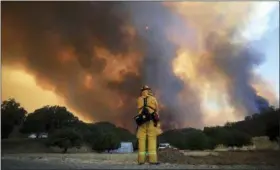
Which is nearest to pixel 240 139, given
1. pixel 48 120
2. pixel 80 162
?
pixel 80 162

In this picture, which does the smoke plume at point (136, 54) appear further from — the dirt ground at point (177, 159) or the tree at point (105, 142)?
the dirt ground at point (177, 159)

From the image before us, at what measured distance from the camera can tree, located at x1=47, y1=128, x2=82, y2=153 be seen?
16.7 ft

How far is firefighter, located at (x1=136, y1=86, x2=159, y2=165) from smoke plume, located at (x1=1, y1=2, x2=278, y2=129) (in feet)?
0.35

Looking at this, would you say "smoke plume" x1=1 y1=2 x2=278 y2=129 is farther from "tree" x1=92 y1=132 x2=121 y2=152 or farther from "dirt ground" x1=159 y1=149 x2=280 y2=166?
"dirt ground" x1=159 y1=149 x2=280 y2=166

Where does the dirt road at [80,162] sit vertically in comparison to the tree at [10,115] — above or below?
below

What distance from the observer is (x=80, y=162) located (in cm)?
504

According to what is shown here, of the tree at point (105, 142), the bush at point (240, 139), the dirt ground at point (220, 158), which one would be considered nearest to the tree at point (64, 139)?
the tree at point (105, 142)

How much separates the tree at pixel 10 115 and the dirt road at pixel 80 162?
260 mm

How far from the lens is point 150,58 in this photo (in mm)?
5211

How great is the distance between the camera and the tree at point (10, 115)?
5.03 m

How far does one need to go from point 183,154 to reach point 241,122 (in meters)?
0.69

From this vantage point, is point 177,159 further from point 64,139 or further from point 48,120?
point 48,120

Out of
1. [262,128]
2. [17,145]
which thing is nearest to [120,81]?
[17,145]

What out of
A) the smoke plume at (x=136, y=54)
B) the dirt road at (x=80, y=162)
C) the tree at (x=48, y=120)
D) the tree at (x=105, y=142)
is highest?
the smoke plume at (x=136, y=54)
